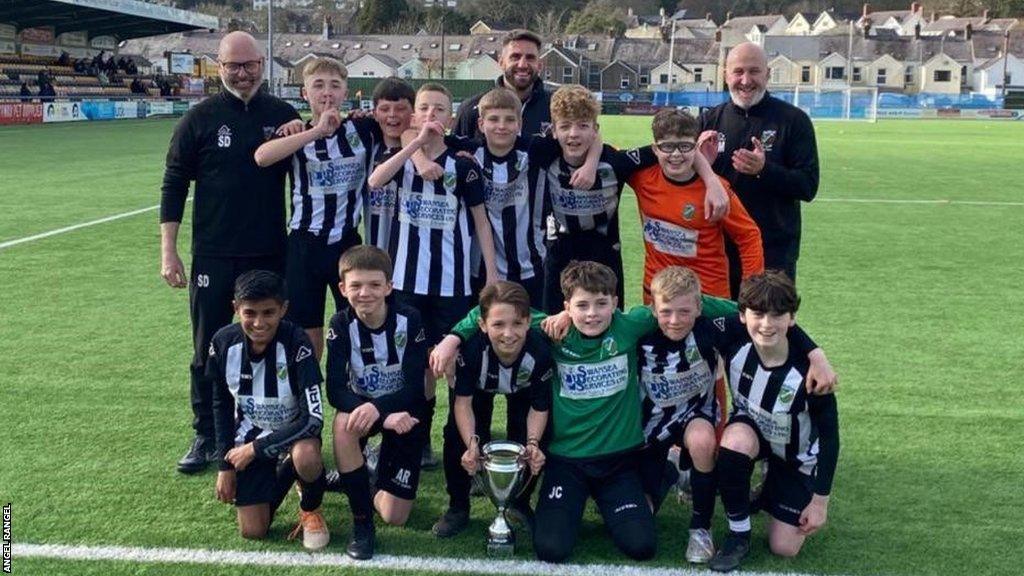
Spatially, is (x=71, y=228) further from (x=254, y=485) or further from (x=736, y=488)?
(x=736, y=488)

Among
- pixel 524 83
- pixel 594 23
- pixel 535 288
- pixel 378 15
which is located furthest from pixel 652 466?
pixel 594 23

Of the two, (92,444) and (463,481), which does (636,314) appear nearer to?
(463,481)

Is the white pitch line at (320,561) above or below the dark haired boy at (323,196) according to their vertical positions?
below

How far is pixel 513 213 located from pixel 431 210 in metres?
0.41

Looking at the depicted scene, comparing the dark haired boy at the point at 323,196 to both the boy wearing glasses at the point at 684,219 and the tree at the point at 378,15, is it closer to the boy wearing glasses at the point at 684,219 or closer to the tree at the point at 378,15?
the boy wearing glasses at the point at 684,219

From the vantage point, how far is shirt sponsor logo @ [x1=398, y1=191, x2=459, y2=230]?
4.34 m

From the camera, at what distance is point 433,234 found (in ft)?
14.3

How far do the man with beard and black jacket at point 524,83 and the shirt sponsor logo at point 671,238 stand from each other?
1.00 metres

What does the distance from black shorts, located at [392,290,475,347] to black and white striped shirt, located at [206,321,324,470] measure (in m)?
0.67

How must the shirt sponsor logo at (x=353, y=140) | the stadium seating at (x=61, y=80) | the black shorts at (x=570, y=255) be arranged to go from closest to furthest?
the shirt sponsor logo at (x=353, y=140) < the black shorts at (x=570, y=255) < the stadium seating at (x=61, y=80)

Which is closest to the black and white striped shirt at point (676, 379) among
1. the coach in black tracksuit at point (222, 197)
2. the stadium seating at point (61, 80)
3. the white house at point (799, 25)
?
the coach in black tracksuit at point (222, 197)

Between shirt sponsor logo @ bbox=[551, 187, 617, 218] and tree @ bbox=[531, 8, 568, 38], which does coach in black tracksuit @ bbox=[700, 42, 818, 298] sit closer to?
shirt sponsor logo @ bbox=[551, 187, 617, 218]

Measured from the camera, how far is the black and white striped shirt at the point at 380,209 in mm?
4506

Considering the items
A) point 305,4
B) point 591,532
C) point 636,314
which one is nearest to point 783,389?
point 636,314
